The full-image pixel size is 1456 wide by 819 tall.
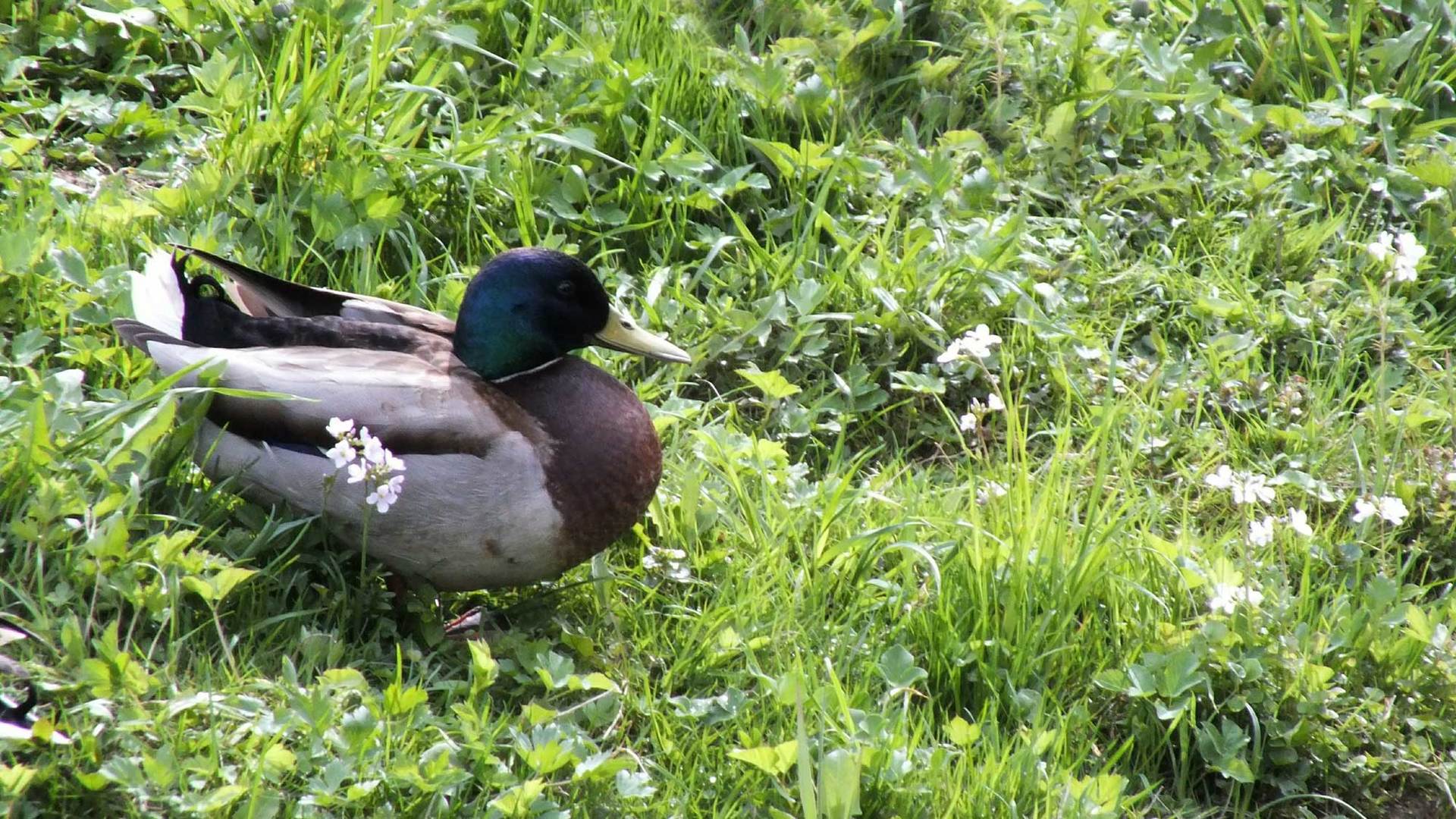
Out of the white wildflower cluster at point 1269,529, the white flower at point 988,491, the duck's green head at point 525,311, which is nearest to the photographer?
the white wildflower cluster at point 1269,529

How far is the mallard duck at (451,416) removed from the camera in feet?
9.41

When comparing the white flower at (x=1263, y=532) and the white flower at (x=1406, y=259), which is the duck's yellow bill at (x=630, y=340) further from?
the white flower at (x=1406, y=259)

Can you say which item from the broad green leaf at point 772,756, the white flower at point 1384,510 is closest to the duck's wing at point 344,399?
the broad green leaf at point 772,756

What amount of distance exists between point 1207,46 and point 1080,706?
2.53m

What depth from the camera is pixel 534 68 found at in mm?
4219

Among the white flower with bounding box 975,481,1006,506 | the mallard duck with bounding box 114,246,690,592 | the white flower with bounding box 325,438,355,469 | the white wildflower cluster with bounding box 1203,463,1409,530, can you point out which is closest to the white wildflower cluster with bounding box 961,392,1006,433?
the white flower with bounding box 975,481,1006,506

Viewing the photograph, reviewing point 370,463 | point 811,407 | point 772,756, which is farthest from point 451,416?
point 811,407

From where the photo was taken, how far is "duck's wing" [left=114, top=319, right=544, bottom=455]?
2873mm

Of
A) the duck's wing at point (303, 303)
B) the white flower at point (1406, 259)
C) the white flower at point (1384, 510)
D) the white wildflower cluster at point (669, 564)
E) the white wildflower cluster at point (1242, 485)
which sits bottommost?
the white wildflower cluster at point (669, 564)

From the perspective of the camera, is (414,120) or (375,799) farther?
(414,120)

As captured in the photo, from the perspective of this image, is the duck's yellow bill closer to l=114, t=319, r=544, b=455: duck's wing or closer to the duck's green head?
the duck's green head

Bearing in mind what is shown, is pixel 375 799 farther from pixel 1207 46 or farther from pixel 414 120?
pixel 1207 46

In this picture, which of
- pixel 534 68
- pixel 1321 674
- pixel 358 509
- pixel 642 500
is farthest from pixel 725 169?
pixel 1321 674

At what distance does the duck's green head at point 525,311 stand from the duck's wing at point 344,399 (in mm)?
111
